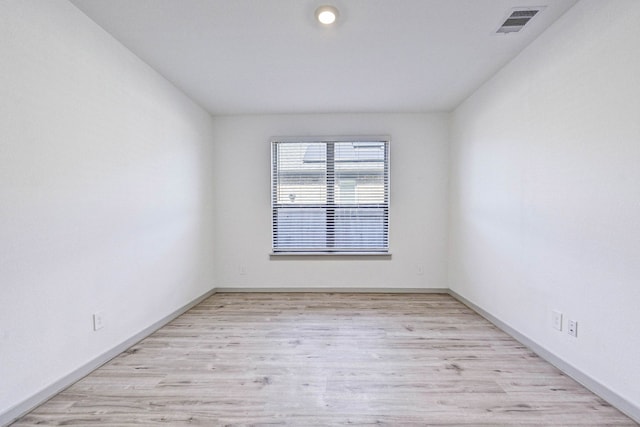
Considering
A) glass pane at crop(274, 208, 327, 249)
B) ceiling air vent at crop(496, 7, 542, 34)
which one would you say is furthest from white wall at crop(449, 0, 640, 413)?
glass pane at crop(274, 208, 327, 249)

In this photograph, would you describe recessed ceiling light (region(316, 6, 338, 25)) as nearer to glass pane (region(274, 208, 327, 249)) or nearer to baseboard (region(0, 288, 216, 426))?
glass pane (region(274, 208, 327, 249))

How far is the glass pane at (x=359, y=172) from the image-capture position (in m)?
4.02

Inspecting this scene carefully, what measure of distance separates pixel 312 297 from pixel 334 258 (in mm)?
606

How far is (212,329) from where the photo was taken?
2.81 m

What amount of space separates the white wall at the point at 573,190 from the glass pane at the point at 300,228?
2.04 m

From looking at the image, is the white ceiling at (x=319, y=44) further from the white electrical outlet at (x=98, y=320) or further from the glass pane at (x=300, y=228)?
the white electrical outlet at (x=98, y=320)

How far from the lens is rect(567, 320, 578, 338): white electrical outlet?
1.92m

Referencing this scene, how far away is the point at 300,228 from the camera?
4098mm

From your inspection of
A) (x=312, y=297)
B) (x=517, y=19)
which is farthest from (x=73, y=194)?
(x=517, y=19)

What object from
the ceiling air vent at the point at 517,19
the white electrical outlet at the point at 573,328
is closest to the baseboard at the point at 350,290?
the white electrical outlet at the point at 573,328

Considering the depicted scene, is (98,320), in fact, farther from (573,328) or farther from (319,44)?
(573,328)

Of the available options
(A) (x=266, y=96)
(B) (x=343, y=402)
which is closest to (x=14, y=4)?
(A) (x=266, y=96)

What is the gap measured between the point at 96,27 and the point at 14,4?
0.58 meters

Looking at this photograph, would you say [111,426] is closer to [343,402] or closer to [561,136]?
[343,402]
